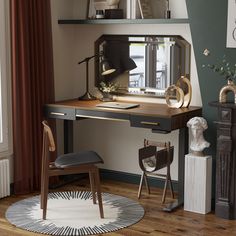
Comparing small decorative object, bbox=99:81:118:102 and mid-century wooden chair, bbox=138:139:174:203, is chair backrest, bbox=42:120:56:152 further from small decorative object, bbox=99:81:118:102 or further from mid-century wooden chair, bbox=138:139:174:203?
small decorative object, bbox=99:81:118:102

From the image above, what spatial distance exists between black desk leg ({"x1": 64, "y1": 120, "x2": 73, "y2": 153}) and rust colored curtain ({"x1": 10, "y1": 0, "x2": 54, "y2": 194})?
361 millimetres

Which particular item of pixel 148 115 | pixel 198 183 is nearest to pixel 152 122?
pixel 148 115

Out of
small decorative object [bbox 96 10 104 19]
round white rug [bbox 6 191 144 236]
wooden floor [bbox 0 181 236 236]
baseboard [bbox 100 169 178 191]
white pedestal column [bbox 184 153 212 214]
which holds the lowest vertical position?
wooden floor [bbox 0 181 236 236]

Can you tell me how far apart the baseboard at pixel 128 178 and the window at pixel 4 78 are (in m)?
1.16

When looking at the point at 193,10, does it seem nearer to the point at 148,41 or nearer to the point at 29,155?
the point at 148,41

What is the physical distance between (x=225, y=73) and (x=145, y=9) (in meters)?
1.00

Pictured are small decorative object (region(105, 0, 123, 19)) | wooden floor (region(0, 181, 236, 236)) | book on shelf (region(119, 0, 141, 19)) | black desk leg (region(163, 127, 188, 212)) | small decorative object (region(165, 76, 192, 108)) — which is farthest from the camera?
small decorative object (region(105, 0, 123, 19))

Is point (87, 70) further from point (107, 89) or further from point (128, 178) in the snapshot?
point (128, 178)

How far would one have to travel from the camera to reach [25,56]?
4867 millimetres

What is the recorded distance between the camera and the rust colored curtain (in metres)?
4.83

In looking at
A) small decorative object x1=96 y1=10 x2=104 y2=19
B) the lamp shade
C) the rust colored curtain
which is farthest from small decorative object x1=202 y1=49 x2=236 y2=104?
the rust colored curtain

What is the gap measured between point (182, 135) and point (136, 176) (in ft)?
3.05

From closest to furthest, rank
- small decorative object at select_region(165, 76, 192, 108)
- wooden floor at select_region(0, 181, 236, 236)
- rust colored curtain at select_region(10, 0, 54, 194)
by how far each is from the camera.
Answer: wooden floor at select_region(0, 181, 236, 236), small decorative object at select_region(165, 76, 192, 108), rust colored curtain at select_region(10, 0, 54, 194)

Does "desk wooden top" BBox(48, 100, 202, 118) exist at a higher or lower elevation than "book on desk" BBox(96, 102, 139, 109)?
lower
